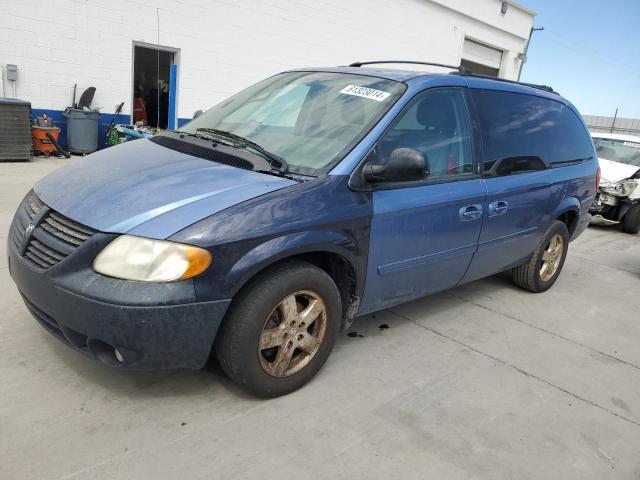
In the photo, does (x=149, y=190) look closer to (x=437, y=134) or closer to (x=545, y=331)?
(x=437, y=134)

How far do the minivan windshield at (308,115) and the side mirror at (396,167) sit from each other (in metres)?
0.20

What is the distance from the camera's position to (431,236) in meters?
3.42

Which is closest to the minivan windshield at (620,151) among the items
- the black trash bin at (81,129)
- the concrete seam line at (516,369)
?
the concrete seam line at (516,369)

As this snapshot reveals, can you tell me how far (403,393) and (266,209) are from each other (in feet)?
4.54

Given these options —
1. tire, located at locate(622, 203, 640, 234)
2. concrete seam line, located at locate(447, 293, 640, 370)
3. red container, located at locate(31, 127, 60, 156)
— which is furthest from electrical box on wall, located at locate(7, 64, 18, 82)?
tire, located at locate(622, 203, 640, 234)

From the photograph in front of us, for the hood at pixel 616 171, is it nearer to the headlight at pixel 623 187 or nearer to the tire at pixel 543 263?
the headlight at pixel 623 187

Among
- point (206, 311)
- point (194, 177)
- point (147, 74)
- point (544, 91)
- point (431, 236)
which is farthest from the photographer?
point (147, 74)

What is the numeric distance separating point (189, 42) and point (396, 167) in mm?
9906

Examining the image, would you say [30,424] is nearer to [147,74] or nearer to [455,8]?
[147,74]

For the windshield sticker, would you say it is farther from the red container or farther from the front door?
the red container

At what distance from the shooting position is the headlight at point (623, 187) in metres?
8.96

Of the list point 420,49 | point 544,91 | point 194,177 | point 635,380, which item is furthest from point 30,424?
point 420,49

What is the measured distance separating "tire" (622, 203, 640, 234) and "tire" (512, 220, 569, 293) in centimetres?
486

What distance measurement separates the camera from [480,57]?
20547 mm
